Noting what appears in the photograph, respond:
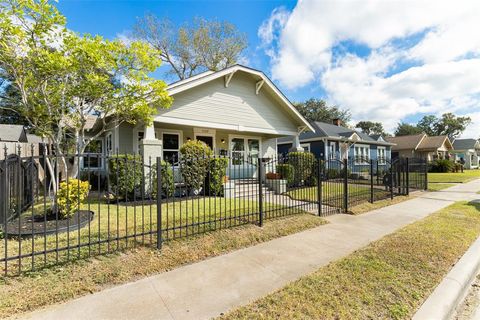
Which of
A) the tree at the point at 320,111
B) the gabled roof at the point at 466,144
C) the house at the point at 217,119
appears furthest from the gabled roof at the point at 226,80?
the gabled roof at the point at 466,144

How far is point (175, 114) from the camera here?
9992 millimetres

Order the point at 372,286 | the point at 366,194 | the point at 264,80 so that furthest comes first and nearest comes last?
the point at 264,80 < the point at 366,194 < the point at 372,286

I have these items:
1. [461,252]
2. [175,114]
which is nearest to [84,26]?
[175,114]

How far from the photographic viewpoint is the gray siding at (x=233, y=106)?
10352 millimetres

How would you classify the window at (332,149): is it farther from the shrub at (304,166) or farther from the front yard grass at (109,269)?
the front yard grass at (109,269)

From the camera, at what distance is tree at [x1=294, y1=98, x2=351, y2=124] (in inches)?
1769

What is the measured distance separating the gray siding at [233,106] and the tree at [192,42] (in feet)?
50.0

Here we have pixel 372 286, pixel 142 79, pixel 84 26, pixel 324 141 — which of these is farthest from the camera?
pixel 324 141

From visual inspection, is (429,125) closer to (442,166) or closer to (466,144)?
(466,144)

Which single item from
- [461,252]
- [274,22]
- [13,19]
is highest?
[274,22]

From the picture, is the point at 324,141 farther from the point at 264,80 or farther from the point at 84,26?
the point at 84,26

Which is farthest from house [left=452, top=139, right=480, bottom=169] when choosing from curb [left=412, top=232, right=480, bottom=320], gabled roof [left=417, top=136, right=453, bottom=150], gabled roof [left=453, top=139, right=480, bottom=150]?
curb [left=412, top=232, right=480, bottom=320]

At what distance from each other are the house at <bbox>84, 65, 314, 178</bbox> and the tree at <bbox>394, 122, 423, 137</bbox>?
68.0 metres

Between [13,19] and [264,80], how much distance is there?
954 cm
